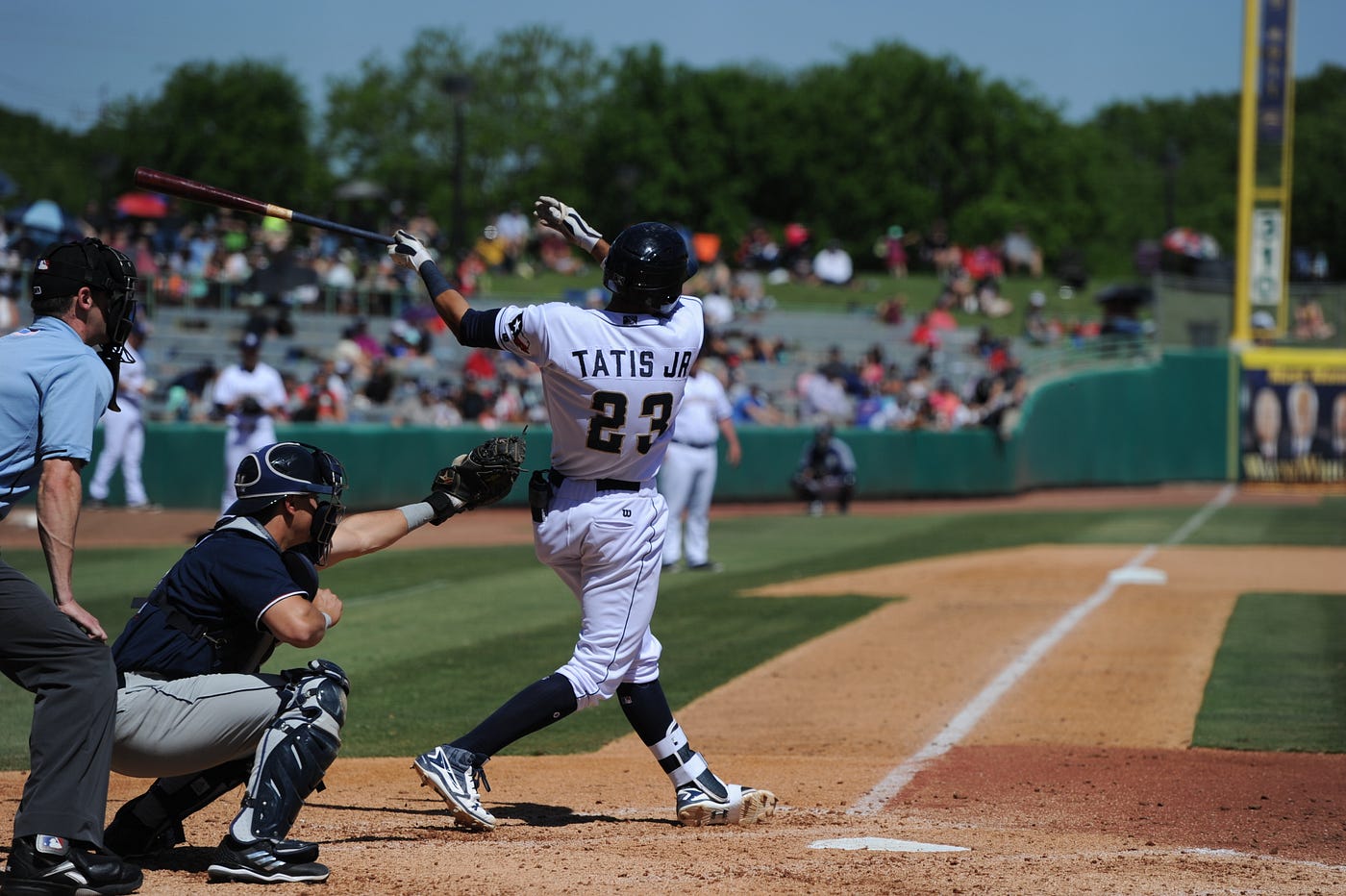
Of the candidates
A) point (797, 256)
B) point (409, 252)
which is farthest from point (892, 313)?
point (409, 252)

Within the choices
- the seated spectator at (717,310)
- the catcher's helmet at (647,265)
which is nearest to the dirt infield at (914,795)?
the catcher's helmet at (647,265)

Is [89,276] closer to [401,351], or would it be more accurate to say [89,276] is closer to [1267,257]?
[401,351]

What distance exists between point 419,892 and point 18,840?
1.10 metres

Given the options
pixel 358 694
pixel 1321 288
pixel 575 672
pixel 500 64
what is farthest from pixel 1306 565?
pixel 500 64

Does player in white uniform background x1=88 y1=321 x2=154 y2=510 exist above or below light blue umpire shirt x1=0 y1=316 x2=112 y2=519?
below

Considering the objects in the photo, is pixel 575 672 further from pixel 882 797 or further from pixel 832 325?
pixel 832 325

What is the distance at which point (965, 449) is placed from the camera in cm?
2580

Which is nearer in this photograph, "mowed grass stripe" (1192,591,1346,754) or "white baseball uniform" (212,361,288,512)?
"mowed grass stripe" (1192,591,1346,754)

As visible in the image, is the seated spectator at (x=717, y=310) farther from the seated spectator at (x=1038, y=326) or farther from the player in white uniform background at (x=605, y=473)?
the player in white uniform background at (x=605, y=473)

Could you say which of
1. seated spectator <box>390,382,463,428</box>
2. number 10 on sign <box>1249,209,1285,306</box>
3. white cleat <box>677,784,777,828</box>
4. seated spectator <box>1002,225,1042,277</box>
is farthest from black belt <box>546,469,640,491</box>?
seated spectator <box>1002,225,1042,277</box>

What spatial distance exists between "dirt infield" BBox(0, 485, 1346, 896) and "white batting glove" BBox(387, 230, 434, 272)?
6.68 ft

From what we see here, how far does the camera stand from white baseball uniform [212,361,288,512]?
47.8ft

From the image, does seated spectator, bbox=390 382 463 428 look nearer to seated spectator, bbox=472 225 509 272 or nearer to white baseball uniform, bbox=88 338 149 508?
white baseball uniform, bbox=88 338 149 508

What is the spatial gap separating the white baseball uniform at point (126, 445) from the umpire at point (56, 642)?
A: 1449 centimetres
